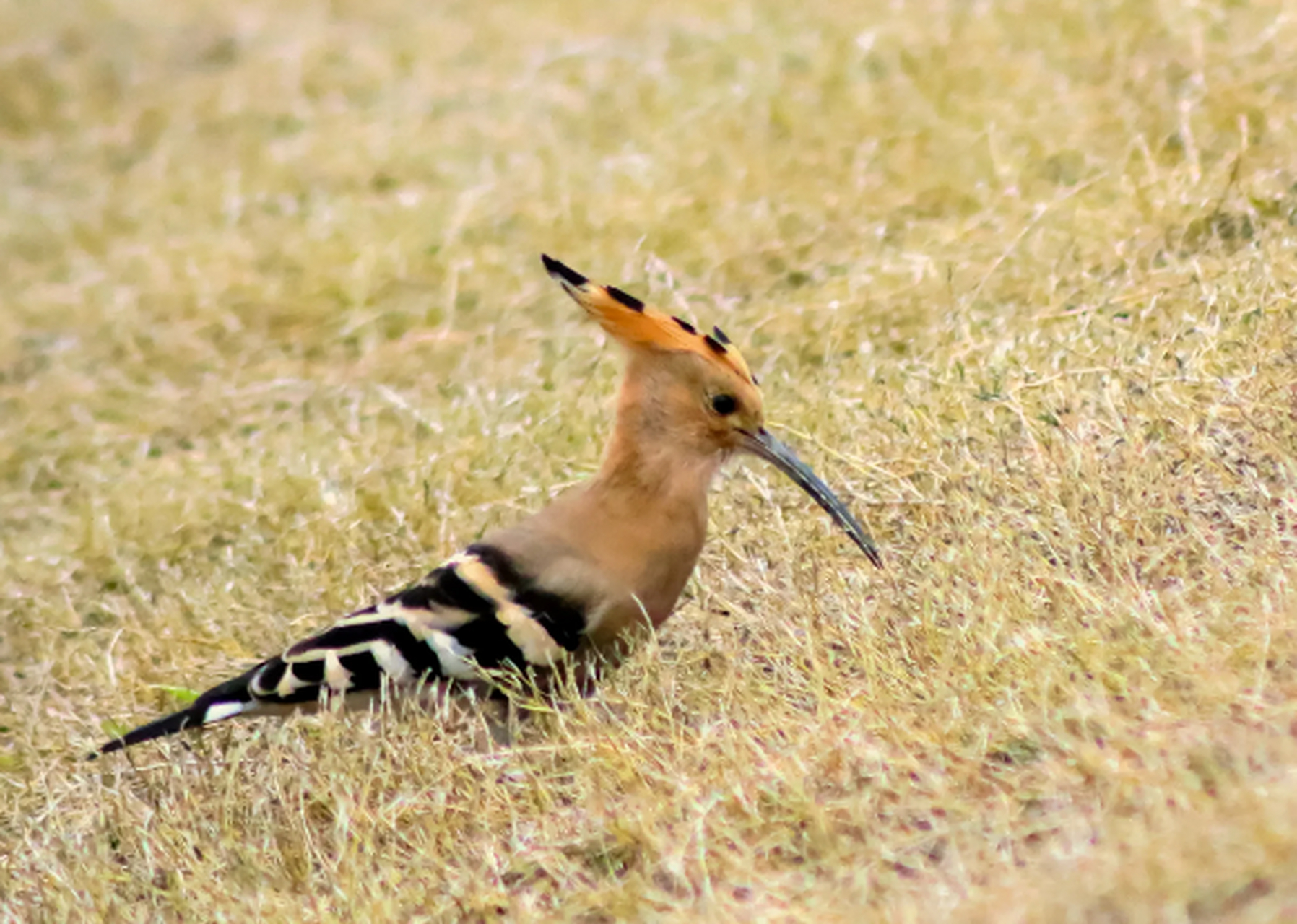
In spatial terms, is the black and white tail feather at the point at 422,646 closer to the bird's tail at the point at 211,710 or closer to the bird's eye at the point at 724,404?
the bird's tail at the point at 211,710

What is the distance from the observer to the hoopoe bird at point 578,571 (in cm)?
359

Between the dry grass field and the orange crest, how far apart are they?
0.51 metres

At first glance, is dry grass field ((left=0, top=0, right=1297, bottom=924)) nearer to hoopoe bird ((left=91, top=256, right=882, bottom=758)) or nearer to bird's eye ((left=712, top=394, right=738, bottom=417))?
hoopoe bird ((left=91, top=256, right=882, bottom=758))

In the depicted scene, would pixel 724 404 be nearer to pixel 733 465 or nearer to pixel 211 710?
pixel 733 465

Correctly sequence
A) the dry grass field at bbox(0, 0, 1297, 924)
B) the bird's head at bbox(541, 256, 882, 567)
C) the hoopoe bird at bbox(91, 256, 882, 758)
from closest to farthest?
the dry grass field at bbox(0, 0, 1297, 924) → the hoopoe bird at bbox(91, 256, 882, 758) → the bird's head at bbox(541, 256, 882, 567)

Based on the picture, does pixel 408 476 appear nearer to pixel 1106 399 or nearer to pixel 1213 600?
pixel 1106 399

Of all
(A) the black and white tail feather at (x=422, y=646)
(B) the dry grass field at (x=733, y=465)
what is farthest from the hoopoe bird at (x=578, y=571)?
(B) the dry grass field at (x=733, y=465)

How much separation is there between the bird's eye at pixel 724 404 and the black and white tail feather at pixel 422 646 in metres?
0.52

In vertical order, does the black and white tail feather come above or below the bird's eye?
below

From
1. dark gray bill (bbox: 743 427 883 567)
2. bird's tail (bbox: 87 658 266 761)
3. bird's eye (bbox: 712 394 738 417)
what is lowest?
bird's tail (bbox: 87 658 266 761)

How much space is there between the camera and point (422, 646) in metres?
3.62

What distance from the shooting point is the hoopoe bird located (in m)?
3.59

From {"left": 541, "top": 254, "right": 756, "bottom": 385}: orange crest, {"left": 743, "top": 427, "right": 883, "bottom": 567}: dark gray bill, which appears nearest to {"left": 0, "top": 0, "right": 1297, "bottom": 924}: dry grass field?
{"left": 743, "top": 427, "right": 883, "bottom": 567}: dark gray bill

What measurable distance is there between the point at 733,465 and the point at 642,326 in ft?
2.38
